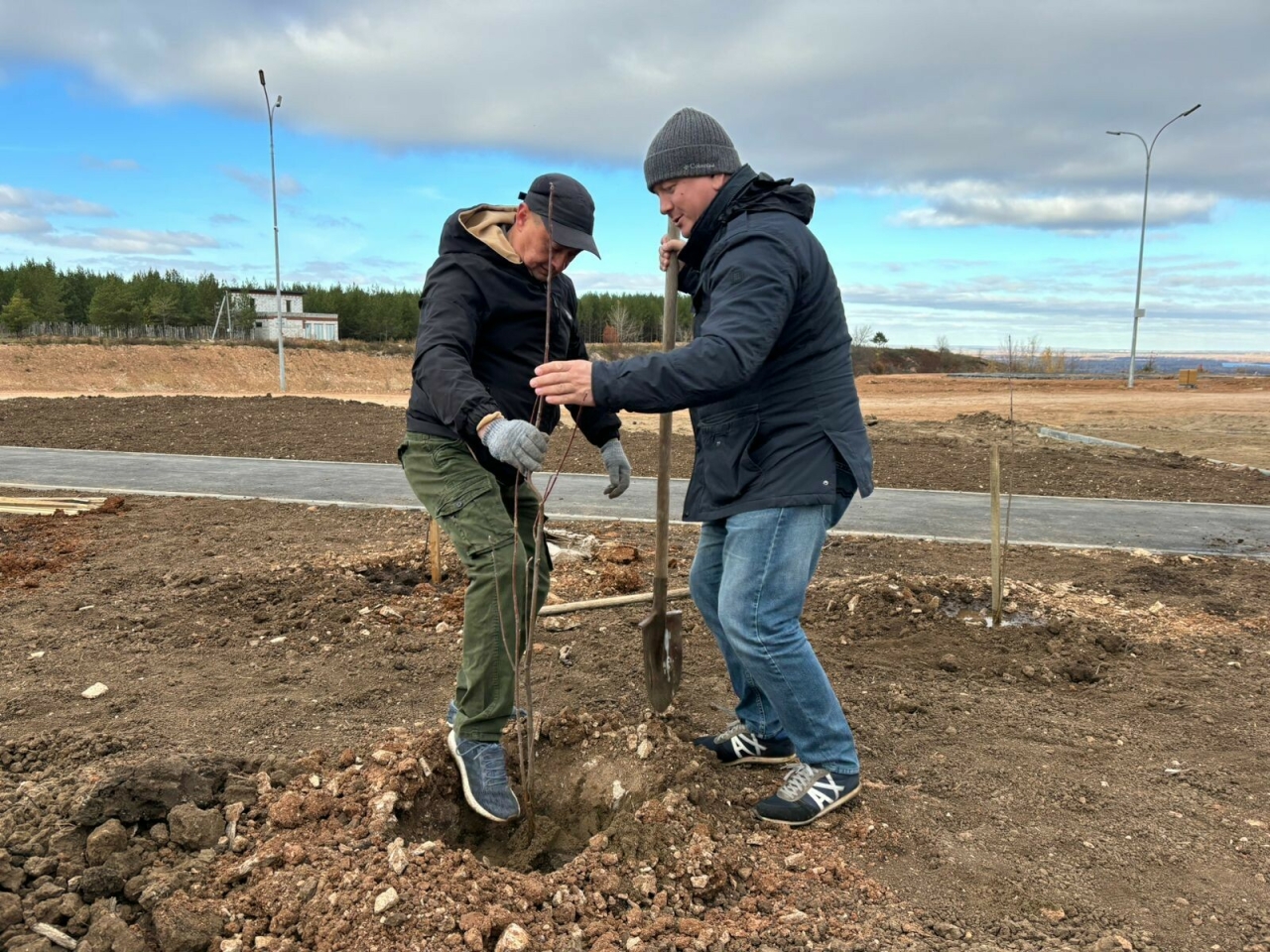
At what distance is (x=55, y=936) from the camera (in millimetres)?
2102

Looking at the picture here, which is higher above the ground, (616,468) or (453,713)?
(616,468)

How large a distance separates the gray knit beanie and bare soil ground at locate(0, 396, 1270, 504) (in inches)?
223

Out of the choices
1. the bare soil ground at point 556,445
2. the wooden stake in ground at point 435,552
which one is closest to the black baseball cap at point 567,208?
the wooden stake in ground at point 435,552

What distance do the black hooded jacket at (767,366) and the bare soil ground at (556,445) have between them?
18.5 ft

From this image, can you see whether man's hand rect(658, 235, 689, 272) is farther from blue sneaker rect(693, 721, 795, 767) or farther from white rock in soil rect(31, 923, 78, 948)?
white rock in soil rect(31, 923, 78, 948)

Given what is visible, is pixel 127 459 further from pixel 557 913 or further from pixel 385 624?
pixel 557 913

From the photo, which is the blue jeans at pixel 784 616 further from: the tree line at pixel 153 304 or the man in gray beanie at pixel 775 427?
the tree line at pixel 153 304

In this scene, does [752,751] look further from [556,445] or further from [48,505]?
[556,445]

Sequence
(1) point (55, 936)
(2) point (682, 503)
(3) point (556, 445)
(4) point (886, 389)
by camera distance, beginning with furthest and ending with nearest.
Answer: (4) point (886, 389)
(3) point (556, 445)
(2) point (682, 503)
(1) point (55, 936)

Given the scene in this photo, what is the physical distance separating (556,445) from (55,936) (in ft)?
38.7

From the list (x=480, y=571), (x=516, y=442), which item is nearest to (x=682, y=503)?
(x=480, y=571)

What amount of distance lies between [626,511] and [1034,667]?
14.7 ft

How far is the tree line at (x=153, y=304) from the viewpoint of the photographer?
5456cm

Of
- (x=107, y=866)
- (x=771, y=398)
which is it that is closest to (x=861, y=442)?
(x=771, y=398)
